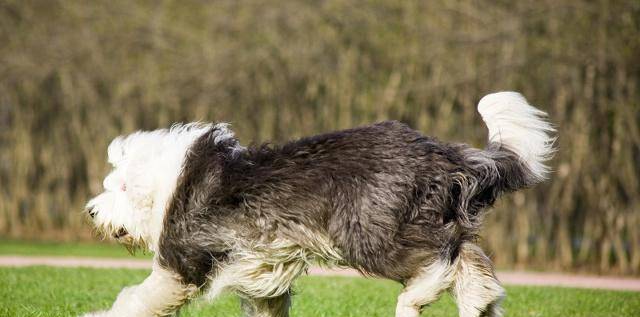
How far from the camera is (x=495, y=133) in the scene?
243 inches

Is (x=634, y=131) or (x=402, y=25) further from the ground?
(x=402, y=25)

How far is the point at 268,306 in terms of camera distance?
6.41m

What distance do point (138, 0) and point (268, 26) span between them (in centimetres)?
378

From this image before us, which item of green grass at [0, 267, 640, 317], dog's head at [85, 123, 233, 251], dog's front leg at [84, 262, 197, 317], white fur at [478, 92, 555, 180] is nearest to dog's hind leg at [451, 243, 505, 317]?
white fur at [478, 92, 555, 180]

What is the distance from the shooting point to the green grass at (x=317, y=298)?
8773mm

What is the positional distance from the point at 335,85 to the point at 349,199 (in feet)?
45.8

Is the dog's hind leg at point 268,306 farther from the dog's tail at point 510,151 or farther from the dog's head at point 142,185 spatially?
the dog's tail at point 510,151

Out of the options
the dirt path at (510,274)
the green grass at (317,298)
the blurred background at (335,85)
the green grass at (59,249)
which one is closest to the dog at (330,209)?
the green grass at (317,298)

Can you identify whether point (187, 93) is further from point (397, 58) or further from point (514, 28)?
point (514, 28)

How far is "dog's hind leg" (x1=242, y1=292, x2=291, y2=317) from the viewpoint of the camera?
638cm

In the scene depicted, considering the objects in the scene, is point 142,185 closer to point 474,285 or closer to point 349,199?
point 349,199

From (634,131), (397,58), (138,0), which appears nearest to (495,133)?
(634,131)

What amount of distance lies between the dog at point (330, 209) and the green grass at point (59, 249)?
38.9ft

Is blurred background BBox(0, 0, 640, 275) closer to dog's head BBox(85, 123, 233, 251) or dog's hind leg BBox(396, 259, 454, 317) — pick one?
dog's head BBox(85, 123, 233, 251)
